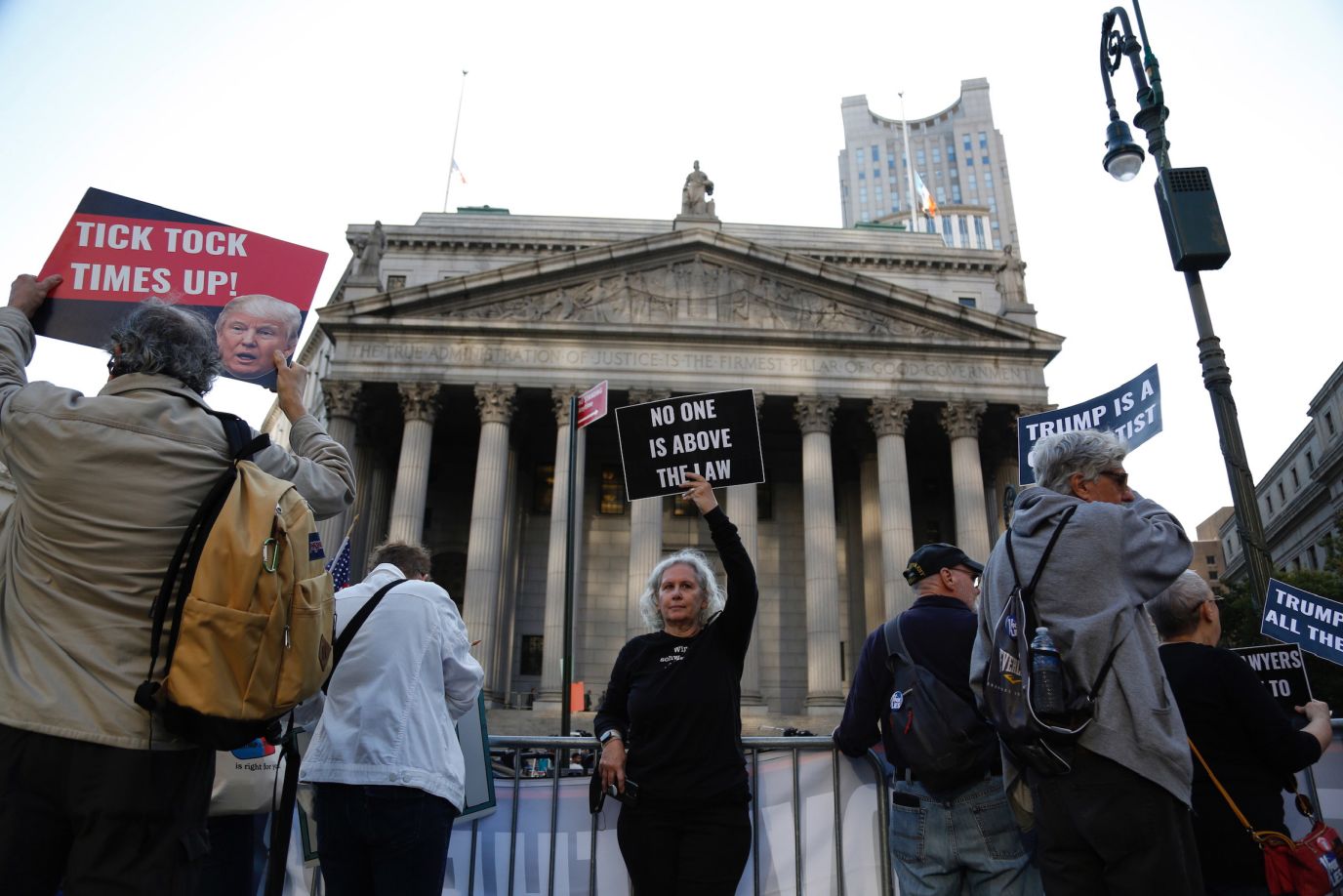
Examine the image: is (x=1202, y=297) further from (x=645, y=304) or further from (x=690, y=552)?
(x=645, y=304)

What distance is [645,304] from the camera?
32312 millimetres

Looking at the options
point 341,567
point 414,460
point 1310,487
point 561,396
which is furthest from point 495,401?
point 1310,487

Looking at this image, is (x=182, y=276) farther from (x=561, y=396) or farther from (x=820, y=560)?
(x=820, y=560)

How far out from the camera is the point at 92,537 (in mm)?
3170

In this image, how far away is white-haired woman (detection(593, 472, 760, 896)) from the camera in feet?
15.4

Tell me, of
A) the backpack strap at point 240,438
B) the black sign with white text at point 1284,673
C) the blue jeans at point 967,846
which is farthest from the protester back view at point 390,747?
the black sign with white text at point 1284,673

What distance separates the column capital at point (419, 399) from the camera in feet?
99.4

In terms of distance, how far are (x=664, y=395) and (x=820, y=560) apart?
7498mm

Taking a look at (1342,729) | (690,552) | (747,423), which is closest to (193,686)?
(690,552)

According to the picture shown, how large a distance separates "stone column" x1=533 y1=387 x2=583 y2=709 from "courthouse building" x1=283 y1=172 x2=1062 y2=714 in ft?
0.27

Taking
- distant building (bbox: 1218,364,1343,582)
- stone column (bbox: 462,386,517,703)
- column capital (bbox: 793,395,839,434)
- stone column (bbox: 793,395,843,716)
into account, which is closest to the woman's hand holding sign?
stone column (bbox: 462,386,517,703)

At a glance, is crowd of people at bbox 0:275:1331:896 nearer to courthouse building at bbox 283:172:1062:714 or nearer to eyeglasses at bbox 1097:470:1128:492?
eyeglasses at bbox 1097:470:1128:492

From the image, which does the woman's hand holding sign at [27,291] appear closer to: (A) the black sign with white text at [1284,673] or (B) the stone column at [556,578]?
(A) the black sign with white text at [1284,673]

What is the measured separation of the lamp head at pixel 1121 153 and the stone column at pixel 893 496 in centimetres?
1889
